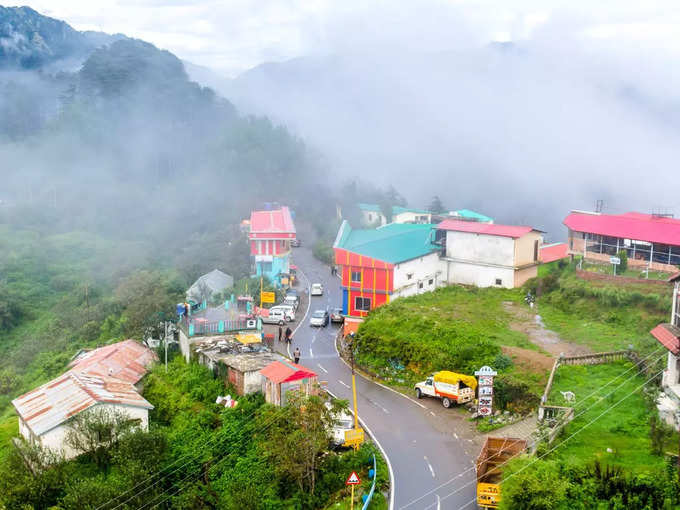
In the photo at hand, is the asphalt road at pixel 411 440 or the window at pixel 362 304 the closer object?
the asphalt road at pixel 411 440

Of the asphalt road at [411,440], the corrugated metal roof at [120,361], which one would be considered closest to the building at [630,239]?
the asphalt road at [411,440]

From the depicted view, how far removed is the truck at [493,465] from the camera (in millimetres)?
15859

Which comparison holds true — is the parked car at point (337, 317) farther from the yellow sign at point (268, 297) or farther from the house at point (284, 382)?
the house at point (284, 382)

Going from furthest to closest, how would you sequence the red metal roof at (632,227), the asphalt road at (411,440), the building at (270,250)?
the building at (270,250) < the red metal roof at (632,227) < the asphalt road at (411,440)

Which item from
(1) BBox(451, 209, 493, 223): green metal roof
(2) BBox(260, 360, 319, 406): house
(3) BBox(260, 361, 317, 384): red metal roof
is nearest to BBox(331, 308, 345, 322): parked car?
(3) BBox(260, 361, 317, 384): red metal roof

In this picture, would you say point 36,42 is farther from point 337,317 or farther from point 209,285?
point 337,317

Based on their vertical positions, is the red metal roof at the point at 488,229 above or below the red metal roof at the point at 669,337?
above

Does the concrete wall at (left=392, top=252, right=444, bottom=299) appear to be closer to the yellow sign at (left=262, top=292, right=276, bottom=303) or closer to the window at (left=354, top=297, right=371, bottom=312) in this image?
the window at (left=354, top=297, right=371, bottom=312)

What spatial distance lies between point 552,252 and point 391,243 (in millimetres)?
9534

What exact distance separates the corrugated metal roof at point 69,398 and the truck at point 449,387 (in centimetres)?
950

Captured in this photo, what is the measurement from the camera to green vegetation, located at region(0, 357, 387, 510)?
18.8 metres

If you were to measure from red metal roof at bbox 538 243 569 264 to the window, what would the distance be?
31.8 feet

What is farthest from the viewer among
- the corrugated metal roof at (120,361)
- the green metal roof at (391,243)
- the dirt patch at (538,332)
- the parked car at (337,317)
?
the parked car at (337,317)

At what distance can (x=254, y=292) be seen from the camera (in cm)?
3731
